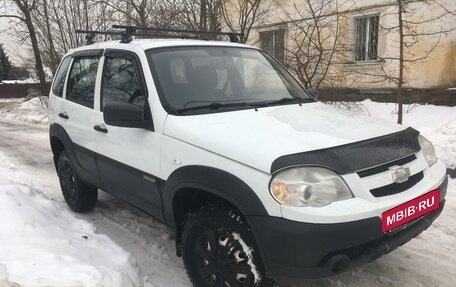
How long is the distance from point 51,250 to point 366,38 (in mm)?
12319

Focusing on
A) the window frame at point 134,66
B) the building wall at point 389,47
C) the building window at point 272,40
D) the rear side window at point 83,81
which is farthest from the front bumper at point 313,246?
the building window at point 272,40

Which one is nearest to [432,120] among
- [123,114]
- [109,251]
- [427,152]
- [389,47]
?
[389,47]

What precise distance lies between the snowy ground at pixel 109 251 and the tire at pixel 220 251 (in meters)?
0.44

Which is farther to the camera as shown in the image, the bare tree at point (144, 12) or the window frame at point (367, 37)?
the window frame at point (367, 37)

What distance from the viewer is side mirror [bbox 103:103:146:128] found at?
3.25 meters

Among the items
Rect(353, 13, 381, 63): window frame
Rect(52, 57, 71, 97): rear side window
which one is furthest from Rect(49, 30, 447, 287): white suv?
Rect(353, 13, 381, 63): window frame

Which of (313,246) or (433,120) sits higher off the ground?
(313,246)

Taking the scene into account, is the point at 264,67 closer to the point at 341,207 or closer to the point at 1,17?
the point at 341,207

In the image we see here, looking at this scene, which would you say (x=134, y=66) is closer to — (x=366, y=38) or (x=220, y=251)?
(x=220, y=251)

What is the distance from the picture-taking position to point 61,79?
519 cm

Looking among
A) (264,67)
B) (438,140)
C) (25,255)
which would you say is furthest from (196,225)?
(438,140)

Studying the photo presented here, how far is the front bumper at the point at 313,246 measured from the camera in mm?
2432

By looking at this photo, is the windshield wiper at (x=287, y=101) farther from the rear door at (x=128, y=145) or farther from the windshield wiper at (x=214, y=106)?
the rear door at (x=128, y=145)

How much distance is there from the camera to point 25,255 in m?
3.16
